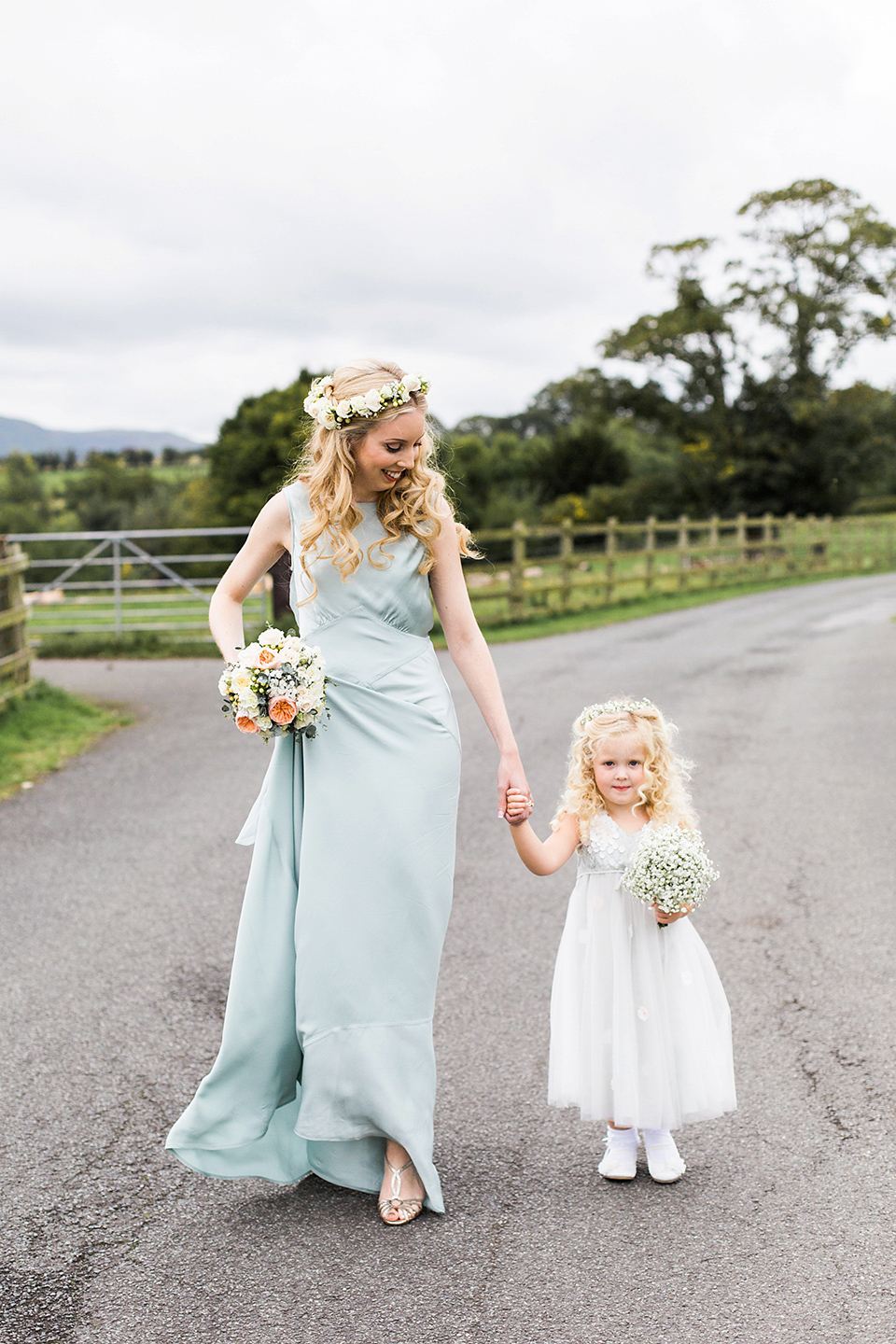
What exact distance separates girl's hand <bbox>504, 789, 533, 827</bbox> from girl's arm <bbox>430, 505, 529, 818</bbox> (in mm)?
100

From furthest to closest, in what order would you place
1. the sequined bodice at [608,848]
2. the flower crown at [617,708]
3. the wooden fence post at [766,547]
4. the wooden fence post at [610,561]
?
the wooden fence post at [766,547], the wooden fence post at [610,561], the flower crown at [617,708], the sequined bodice at [608,848]

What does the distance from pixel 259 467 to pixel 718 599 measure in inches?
751

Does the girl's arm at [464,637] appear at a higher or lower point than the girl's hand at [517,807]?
higher

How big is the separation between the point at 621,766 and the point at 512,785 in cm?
37

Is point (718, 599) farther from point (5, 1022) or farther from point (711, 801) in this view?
point (5, 1022)

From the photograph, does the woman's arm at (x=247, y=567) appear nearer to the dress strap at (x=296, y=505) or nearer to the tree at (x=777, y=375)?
the dress strap at (x=296, y=505)

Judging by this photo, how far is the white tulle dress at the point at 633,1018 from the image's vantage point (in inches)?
119

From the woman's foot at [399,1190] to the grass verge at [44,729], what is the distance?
552cm

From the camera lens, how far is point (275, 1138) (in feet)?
10.3

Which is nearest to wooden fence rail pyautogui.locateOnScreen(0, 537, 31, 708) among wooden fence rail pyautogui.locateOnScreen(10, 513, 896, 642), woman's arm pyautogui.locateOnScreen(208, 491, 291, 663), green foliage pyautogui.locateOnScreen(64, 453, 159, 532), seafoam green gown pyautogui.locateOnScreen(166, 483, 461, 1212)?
wooden fence rail pyautogui.locateOnScreen(10, 513, 896, 642)

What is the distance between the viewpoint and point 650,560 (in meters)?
24.7

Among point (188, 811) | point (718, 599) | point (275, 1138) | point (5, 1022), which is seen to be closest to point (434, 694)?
point (275, 1138)

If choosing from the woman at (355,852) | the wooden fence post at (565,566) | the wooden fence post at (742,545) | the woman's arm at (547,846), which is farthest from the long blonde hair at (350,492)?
the wooden fence post at (742,545)

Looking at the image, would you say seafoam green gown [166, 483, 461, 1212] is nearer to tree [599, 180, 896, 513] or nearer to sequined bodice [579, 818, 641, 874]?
sequined bodice [579, 818, 641, 874]
